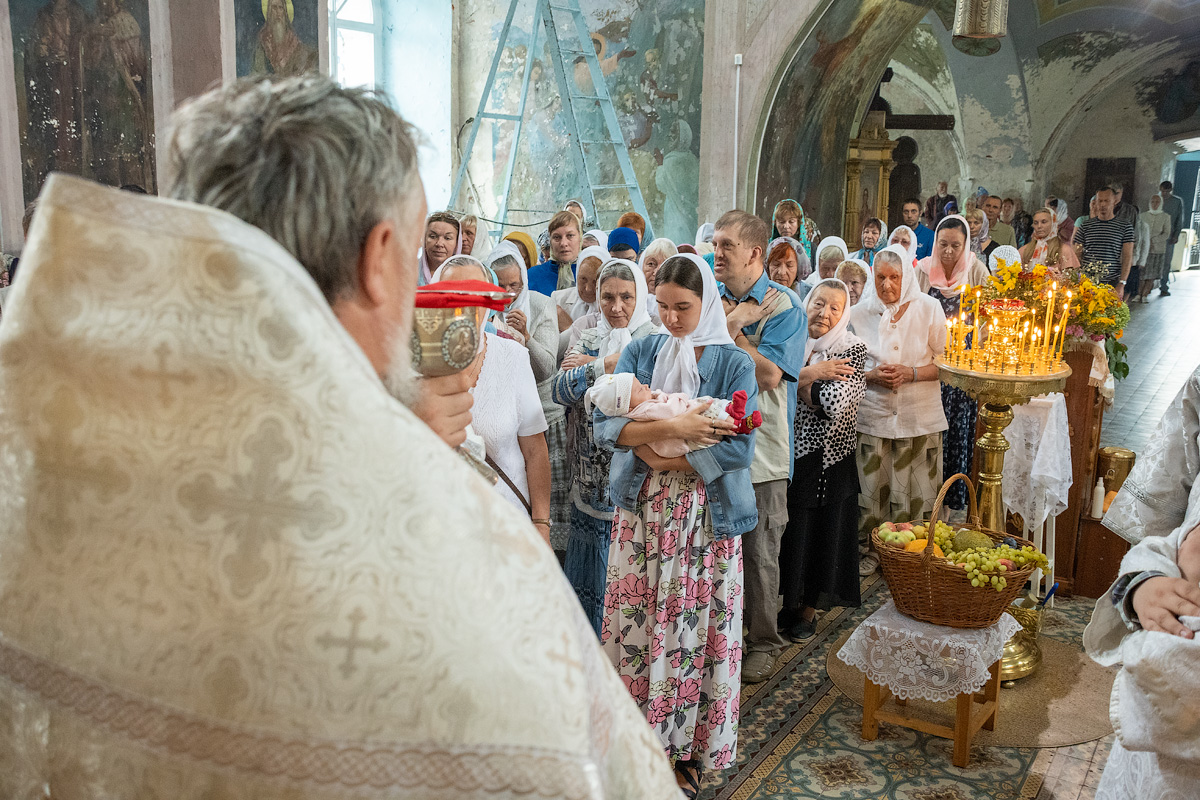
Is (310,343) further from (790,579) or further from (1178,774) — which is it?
Result: (790,579)

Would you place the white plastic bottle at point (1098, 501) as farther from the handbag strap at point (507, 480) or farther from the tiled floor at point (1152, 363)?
the handbag strap at point (507, 480)

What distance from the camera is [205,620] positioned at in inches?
29.5

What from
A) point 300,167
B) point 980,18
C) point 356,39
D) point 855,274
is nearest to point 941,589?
point 300,167

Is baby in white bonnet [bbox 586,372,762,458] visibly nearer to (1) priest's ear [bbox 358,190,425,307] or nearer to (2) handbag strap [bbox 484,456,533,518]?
(2) handbag strap [bbox 484,456,533,518]

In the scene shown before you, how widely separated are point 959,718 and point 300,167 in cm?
341

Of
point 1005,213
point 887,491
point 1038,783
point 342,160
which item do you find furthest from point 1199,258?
point 342,160

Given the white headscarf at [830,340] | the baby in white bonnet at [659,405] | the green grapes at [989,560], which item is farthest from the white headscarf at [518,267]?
the green grapes at [989,560]

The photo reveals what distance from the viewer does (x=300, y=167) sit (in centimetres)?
86

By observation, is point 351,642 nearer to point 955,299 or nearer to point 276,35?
point 955,299

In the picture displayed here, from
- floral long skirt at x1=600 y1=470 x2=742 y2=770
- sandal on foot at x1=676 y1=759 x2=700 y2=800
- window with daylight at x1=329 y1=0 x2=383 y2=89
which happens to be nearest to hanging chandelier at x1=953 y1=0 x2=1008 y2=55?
floral long skirt at x1=600 y1=470 x2=742 y2=770

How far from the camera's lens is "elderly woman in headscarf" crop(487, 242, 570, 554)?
13.9ft

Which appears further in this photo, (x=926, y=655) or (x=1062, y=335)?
(x=1062, y=335)

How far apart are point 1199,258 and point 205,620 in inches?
1249

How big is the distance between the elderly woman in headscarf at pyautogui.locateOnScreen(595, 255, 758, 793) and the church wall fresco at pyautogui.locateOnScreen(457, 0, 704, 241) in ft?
27.7
